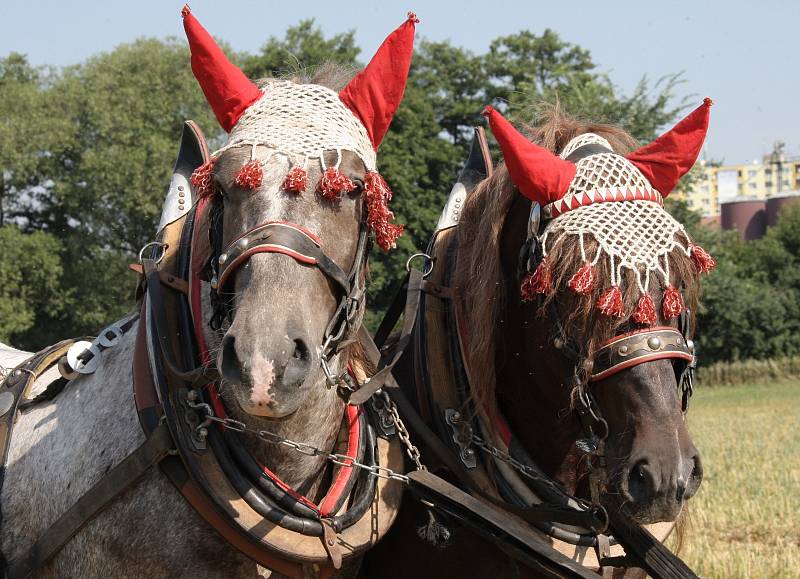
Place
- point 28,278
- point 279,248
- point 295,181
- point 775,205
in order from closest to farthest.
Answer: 1. point 279,248
2. point 295,181
3. point 28,278
4. point 775,205

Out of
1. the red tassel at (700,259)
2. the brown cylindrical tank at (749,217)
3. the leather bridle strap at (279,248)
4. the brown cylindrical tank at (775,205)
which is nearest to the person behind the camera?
the leather bridle strap at (279,248)

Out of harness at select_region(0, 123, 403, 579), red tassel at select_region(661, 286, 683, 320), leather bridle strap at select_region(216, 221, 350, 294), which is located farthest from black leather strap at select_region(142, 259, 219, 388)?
red tassel at select_region(661, 286, 683, 320)

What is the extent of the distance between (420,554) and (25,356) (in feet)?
7.67

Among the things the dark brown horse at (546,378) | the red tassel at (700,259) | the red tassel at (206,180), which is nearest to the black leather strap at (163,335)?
the red tassel at (206,180)

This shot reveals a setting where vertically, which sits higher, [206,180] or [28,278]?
[206,180]

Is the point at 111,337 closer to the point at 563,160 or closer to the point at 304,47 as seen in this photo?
the point at 563,160

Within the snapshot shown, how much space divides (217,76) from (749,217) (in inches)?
2614

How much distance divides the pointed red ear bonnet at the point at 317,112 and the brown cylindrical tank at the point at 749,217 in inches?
2532

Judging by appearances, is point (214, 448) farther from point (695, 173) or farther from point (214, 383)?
point (695, 173)

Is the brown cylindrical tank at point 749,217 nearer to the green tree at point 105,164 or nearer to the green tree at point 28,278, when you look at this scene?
the green tree at point 105,164

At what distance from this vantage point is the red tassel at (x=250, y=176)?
107 inches

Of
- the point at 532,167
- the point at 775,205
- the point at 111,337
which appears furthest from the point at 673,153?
the point at 775,205

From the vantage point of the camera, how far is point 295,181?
2699mm

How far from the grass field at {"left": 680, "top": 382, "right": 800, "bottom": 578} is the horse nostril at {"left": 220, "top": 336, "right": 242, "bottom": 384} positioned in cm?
286
